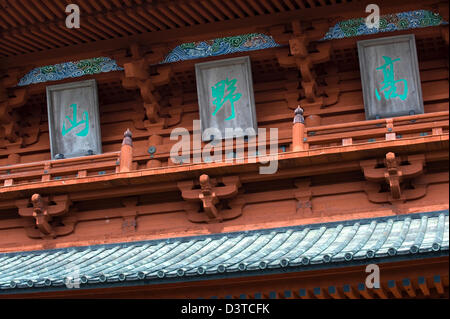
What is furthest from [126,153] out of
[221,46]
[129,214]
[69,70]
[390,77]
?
[390,77]

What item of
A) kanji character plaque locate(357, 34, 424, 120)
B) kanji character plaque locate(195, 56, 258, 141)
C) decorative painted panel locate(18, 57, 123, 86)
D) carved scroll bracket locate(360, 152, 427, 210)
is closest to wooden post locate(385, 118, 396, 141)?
carved scroll bracket locate(360, 152, 427, 210)

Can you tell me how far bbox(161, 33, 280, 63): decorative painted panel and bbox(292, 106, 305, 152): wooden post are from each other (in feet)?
4.64

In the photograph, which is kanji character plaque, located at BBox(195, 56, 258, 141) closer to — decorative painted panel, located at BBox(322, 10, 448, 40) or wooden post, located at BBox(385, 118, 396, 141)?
decorative painted panel, located at BBox(322, 10, 448, 40)

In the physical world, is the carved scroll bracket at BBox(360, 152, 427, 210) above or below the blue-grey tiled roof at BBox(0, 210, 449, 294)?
above

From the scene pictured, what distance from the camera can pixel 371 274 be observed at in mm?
13484

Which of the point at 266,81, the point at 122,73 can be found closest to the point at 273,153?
the point at 266,81

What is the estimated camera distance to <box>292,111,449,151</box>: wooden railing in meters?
16.1

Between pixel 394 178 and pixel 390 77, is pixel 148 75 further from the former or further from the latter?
pixel 394 178

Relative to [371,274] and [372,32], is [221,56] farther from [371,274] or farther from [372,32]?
[371,274]

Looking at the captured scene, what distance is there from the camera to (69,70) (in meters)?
18.2

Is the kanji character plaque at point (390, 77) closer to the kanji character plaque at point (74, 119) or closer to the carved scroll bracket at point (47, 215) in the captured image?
the kanji character plaque at point (74, 119)

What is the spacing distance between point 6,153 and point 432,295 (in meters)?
8.18

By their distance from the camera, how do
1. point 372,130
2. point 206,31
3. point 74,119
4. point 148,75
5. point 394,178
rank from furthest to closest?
1. point 74,119
2. point 148,75
3. point 206,31
4. point 372,130
5. point 394,178

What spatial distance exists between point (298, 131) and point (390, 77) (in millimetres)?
1711
